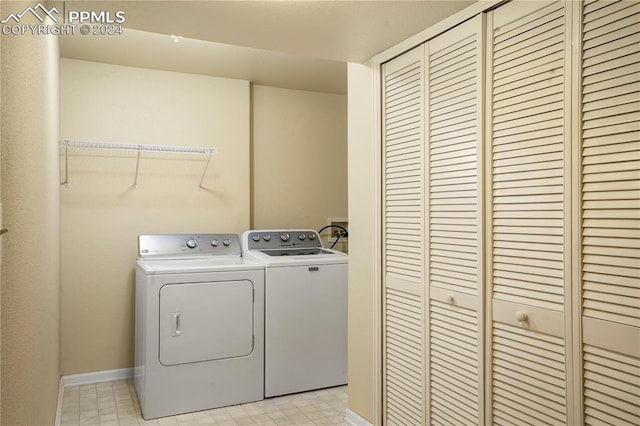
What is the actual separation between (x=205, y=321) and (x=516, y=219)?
2038mm

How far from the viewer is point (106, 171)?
3461 mm

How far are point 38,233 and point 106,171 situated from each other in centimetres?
194

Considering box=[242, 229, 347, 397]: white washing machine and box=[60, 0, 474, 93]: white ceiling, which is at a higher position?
box=[60, 0, 474, 93]: white ceiling

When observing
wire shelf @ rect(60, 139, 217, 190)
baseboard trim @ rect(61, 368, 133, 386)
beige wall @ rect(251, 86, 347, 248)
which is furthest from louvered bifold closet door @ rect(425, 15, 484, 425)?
baseboard trim @ rect(61, 368, 133, 386)

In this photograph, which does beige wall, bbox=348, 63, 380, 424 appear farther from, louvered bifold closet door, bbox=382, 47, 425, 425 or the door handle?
the door handle

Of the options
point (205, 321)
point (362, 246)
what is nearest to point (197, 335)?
point (205, 321)

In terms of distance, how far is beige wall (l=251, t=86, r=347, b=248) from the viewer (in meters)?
4.09

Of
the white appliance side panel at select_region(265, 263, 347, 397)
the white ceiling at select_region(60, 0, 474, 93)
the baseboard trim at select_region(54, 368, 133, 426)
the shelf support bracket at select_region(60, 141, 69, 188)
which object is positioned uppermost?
the white ceiling at select_region(60, 0, 474, 93)

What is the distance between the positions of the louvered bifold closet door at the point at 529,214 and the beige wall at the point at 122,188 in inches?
98.7

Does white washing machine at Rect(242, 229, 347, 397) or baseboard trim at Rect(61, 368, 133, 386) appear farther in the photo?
baseboard trim at Rect(61, 368, 133, 386)

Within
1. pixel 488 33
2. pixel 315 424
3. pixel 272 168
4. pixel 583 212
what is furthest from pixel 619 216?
pixel 272 168

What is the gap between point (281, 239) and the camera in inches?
149

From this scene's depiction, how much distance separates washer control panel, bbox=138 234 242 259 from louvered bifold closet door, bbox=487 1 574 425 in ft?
7.48

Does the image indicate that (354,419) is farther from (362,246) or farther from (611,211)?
(611,211)
